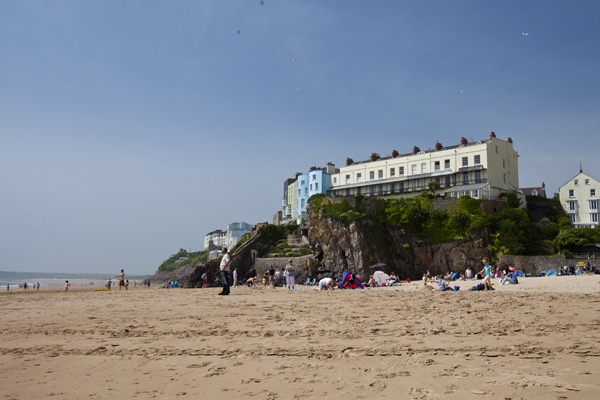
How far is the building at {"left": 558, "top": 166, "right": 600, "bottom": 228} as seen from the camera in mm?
55062

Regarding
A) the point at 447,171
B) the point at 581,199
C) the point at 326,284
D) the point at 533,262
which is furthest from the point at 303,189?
the point at 326,284

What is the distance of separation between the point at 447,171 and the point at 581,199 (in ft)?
58.4

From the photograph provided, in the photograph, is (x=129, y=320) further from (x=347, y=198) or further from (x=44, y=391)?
(x=347, y=198)

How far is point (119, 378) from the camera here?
5.19 m

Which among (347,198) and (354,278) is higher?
(347,198)

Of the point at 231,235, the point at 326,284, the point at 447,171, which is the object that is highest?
the point at 447,171

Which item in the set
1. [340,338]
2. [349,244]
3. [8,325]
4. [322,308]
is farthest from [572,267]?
[8,325]

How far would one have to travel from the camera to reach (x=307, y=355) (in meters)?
6.02

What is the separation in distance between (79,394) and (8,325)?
18.7 feet

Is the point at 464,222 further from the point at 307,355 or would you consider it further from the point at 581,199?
the point at 307,355

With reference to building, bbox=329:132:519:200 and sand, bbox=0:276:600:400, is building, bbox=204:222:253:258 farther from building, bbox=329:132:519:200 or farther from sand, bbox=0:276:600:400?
sand, bbox=0:276:600:400

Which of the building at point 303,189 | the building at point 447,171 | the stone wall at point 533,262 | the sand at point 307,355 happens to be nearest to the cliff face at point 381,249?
the stone wall at point 533,262

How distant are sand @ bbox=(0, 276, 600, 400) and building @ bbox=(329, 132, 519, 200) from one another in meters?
41.4

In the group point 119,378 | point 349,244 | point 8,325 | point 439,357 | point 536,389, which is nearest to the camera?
point 536,389
